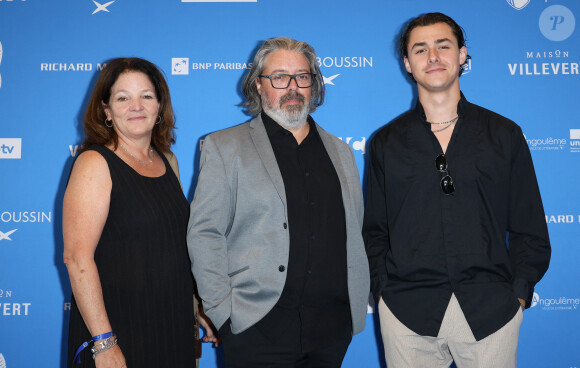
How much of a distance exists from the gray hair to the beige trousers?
116 cm

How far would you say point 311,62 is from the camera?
2477 millimetres

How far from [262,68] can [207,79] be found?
103 centimetres

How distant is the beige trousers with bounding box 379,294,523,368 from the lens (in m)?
2.12

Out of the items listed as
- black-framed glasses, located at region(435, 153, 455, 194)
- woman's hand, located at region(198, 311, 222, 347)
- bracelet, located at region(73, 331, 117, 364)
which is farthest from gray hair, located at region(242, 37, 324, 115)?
bracelet, located at region(73, 331, 117, 364)

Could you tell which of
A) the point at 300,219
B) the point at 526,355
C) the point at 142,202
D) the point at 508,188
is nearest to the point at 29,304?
the point at 142,202

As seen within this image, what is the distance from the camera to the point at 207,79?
334 cm

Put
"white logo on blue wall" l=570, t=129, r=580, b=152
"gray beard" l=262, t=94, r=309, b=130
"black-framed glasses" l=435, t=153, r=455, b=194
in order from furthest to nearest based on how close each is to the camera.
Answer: "white logo on blue wall" l=570, t=129, r=580, b=152, "gray beard" l=262, t=94, r=309, b=130, "black-framed glasses" l=435, t=153, r=455, b=194

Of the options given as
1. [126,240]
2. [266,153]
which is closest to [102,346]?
[126,240]

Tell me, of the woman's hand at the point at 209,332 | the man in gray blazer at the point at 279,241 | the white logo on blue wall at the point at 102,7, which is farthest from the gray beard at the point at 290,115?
the white logo on blue wall at the point at 102,7

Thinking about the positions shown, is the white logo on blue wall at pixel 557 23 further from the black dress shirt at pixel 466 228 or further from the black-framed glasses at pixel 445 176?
the black-framed glasses at pixel 445 176

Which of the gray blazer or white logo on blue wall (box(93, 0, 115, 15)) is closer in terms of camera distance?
the gray blazer

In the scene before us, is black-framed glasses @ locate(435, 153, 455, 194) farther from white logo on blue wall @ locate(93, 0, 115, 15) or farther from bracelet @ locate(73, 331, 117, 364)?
white logo on blue wall @ locate(93, 0, 115, 15)

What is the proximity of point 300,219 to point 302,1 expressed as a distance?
1869 mm

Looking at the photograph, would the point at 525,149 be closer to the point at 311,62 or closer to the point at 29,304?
the point at 311,62
